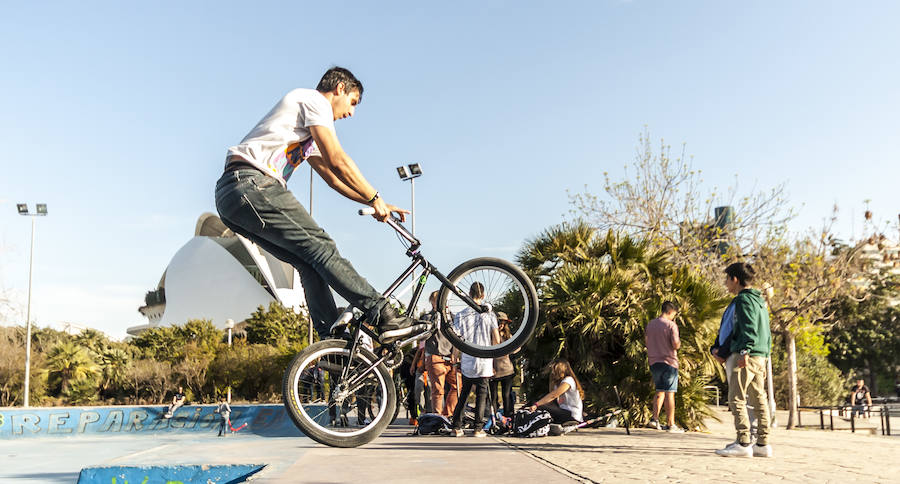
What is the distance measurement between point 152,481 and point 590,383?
6.97m

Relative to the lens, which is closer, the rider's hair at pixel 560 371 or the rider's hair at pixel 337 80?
the rider's hair at pixel 337 80

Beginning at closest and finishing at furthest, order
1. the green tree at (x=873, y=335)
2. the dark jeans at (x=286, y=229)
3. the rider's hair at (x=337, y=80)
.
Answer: the dark jeans at (x=286, y=229) → the rider's hair at (x=337, y=80) → the green tree at (x=873, y=335)

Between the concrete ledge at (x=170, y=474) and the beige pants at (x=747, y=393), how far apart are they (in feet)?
16.8

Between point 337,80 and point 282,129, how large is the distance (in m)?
0.49

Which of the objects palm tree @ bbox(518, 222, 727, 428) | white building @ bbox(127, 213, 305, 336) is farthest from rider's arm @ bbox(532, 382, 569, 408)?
white building @ bbox(127, 213, 305, 336)

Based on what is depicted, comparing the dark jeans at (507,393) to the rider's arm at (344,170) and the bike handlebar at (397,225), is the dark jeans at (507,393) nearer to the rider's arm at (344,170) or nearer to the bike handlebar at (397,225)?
the bike handlebar at (397,225)

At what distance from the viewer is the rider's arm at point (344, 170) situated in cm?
380

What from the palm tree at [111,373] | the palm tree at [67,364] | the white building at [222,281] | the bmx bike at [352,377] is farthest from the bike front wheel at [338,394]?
the white building at [222,281]

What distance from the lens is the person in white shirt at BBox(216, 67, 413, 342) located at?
3779 millimetres

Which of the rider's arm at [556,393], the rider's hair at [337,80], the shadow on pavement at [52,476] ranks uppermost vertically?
the rider's hair at [337,80]

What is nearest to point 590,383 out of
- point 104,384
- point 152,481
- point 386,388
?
point 152,481

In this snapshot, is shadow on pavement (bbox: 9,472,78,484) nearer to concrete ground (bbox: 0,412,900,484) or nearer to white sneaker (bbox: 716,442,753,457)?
concrete ground (bbox: 0,412,900,484)

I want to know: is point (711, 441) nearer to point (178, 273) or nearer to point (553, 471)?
point (553, 471)

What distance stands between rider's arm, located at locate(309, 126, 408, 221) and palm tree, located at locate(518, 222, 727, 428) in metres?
7.49
